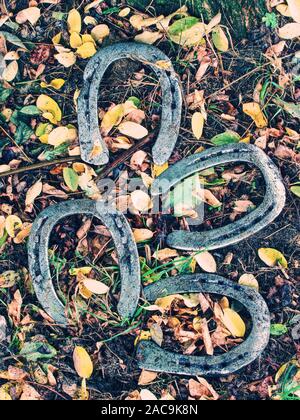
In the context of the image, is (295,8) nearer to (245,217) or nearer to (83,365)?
(245,217)

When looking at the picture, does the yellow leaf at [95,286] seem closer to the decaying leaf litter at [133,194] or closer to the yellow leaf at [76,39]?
the decaying leaf litter at [133,194]

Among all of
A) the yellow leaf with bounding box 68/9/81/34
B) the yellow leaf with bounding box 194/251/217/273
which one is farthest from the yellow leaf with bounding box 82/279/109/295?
the yellow leaf with bounding box 68/9/81/34

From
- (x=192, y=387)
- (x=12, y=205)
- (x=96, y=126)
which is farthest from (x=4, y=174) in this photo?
(x=192, y=387)

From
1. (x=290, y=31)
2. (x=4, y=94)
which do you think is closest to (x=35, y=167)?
(x=4, y=94)

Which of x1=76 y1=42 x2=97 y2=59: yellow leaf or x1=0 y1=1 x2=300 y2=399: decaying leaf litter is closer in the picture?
x1=0 y1=1 x2=300 y2=399: decaying leaf litter

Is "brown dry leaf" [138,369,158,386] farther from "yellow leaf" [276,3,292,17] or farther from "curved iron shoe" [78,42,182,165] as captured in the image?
"yellow leaf" [276,3,292,17]
